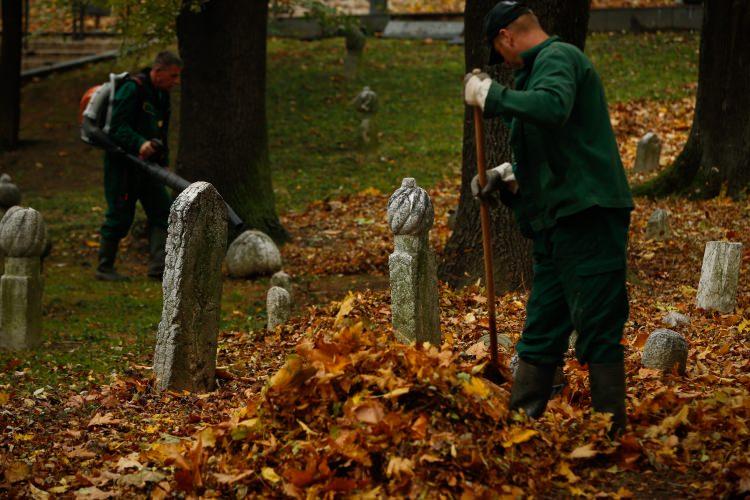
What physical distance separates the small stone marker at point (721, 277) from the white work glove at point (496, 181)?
3711 millimetres

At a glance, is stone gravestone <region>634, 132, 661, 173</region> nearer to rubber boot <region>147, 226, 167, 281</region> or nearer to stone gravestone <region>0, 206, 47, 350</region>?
rubber boot <region>147, 226, 167, 281</region>

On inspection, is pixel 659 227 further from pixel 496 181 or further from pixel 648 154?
pixel 496 181

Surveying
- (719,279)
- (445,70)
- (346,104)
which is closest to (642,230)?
(719,279)

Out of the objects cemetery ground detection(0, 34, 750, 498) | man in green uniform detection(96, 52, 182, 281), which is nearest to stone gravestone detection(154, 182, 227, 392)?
cemetery ground detection(0, 34, 750, 498)

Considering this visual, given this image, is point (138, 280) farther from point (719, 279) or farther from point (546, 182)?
point (546, 182)

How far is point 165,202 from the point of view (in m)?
11.3

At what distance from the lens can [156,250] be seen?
11500 mm

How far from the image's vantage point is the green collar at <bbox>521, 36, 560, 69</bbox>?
5.03 m

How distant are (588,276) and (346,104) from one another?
16.6 meters

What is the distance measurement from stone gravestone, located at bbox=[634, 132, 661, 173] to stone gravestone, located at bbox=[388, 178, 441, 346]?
9480 millimetres

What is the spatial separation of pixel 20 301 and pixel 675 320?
5152 mm

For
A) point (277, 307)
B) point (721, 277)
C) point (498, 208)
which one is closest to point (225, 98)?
point (277, 307)

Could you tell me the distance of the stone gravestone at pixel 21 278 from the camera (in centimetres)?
838

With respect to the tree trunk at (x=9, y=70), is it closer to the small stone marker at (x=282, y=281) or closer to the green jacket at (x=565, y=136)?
the small stone marker at (x=282, y=281)
